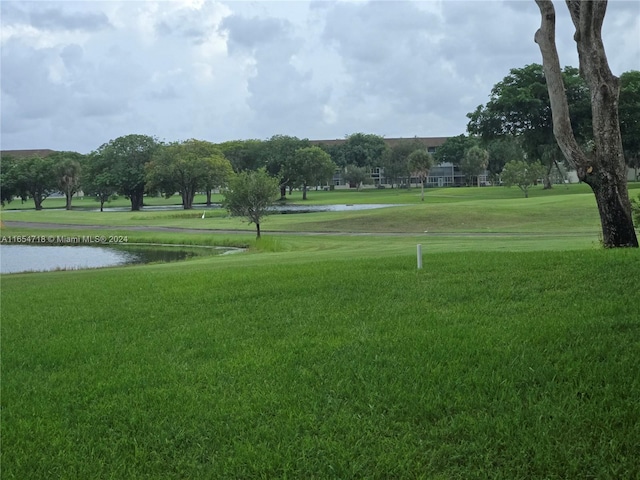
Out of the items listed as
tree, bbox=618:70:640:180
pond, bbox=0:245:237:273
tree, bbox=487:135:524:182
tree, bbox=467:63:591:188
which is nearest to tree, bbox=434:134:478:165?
tree, bbox=487:135:524:182

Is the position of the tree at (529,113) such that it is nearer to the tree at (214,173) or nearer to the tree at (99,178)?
the tree at (214,173)

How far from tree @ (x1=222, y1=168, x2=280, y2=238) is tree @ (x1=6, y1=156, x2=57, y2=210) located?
59298 mm

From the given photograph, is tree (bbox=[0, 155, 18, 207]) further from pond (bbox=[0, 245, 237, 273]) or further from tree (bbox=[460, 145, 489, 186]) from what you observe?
tree (bbox=[460, 145, 489, 186])

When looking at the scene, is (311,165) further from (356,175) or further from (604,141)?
(604,141)

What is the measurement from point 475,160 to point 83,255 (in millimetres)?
89088

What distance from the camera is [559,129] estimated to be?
41.7 feet

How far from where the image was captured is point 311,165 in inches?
3900

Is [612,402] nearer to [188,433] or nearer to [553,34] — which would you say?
[188,433]

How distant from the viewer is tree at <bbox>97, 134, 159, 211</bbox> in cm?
8862

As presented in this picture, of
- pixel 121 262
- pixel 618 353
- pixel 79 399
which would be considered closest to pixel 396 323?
pixel 618 353

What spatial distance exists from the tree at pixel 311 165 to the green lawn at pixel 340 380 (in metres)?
90.1

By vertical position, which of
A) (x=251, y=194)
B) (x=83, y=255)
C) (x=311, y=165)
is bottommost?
(x=83, y=255)

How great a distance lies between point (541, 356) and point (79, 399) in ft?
13.2

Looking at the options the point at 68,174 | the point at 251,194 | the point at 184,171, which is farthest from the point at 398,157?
the point at 251,194
